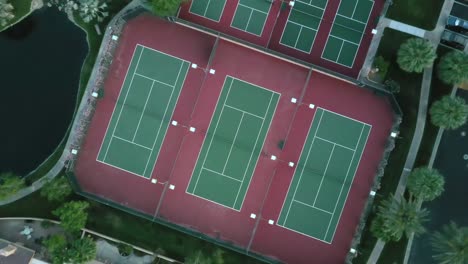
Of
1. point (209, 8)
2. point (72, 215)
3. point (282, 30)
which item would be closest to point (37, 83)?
point (72, 215)

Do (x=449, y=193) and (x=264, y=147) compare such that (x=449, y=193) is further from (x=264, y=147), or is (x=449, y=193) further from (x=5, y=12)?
(x=5, y=12)

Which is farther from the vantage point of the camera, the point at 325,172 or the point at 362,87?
the point at 325,172

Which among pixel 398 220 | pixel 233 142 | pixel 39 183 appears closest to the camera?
pixel 398 220

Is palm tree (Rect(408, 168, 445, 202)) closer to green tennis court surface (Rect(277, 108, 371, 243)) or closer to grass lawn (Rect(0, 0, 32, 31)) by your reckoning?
green tennis court surface (Rect(277, 108, 371, 243))

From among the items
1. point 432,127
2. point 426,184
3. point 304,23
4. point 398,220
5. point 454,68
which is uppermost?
point 304,23

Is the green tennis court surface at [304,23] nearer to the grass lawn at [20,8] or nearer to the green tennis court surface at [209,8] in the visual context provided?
the green tennis court surface at [209,8]

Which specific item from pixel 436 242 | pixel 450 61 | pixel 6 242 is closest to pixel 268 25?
pixel 450 61

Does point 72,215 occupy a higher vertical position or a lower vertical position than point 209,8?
lower
